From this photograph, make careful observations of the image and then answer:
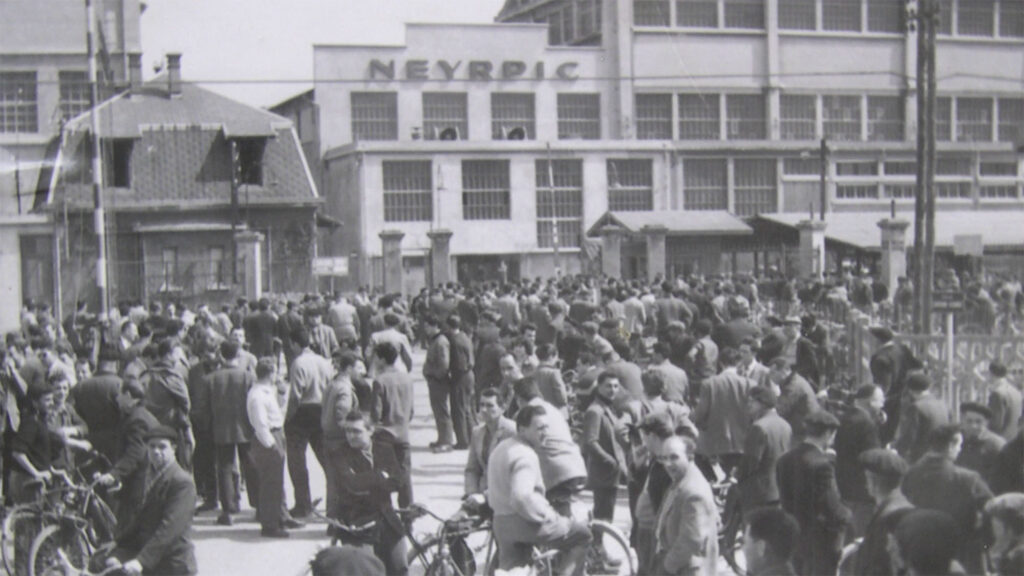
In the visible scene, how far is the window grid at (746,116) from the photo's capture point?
53.0 metres

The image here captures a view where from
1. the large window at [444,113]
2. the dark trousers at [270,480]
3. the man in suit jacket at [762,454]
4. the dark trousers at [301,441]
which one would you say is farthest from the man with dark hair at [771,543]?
the large window at [444,113]

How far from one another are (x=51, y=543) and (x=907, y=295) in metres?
19.3

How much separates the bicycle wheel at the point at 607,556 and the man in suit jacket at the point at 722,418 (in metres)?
1.32

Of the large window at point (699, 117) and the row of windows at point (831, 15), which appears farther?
the large window at point (699, 117)

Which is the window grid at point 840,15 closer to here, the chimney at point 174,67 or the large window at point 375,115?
the large window at point 375,115

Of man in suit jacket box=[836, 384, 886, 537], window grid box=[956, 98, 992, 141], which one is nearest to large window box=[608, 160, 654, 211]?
window grid box=[956, 98, 992, 141]

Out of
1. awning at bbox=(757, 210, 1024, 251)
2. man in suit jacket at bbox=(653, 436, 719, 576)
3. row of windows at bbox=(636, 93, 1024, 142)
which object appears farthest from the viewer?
row of windows at bbox=(636, 93, 1024, 142)

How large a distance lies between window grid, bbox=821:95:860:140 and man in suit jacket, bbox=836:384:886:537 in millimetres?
47135

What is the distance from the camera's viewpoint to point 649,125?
5222 cm

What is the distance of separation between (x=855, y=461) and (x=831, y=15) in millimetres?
49567

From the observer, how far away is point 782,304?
28062mm

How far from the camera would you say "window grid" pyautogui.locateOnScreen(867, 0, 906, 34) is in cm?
5525

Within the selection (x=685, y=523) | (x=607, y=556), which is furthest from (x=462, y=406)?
(x=685, y=523)

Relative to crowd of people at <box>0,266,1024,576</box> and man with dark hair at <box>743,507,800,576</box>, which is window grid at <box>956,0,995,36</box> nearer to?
crowd of people at <box>0,266,1024,576</box>
